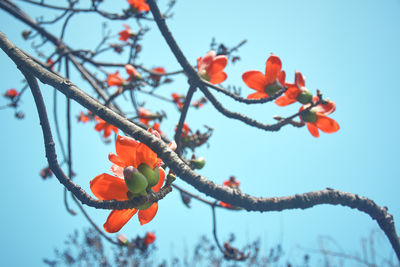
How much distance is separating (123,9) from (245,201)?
258cm

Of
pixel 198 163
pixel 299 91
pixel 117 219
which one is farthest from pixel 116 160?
pixel 299 91

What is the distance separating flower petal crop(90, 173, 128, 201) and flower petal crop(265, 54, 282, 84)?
3.41 ft

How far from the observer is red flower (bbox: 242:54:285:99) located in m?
1.44

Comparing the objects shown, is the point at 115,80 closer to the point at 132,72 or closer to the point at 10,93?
the point at 132,72

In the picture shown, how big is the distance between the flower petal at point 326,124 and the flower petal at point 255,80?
36 cm

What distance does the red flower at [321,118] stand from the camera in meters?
1.48

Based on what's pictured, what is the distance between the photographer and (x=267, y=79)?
149 cm

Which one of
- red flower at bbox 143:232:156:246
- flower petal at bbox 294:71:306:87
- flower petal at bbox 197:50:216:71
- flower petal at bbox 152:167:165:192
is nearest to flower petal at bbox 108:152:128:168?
flower petal at bbox 152:167:165:192

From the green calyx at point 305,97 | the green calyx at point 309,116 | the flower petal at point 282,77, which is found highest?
the flower petal at point 282,77

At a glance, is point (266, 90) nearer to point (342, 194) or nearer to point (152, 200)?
point (342, 194)

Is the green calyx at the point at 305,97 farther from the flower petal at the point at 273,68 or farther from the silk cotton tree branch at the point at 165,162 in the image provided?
the silk cotton tree branch at the point at 165,162

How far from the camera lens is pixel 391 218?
3.24 feet

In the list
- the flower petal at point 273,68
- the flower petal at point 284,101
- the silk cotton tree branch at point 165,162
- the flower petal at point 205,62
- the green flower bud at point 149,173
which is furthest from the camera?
the flower petal at point 205,62

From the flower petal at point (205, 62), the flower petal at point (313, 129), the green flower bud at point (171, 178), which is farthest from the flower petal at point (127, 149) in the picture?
the flower petal at point (313, 129)
